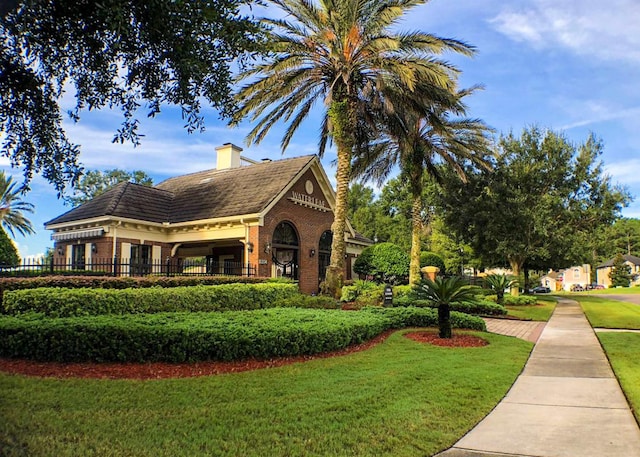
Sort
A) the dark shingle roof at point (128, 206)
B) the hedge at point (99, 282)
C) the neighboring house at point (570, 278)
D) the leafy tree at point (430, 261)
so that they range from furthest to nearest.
Answer: the neighboring house at point (570, 278) < the leafy tree at point (430, 261) < the dark shingle roof at point (128, 206) < the hedge at point (99, 282)

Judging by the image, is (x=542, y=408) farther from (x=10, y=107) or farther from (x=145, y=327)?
(x=10, y=107)

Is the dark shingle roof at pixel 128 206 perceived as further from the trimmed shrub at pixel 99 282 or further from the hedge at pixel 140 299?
the hedge at pixel 140 299

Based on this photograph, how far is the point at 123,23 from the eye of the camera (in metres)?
4.32

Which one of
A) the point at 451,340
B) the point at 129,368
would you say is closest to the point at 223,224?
the point at 451,340

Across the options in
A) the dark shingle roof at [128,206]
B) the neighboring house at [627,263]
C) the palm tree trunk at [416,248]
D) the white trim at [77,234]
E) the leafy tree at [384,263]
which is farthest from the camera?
the neighboring house at [627,263]

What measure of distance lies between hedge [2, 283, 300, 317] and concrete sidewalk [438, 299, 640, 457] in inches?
354

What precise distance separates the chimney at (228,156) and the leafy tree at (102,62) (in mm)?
21679

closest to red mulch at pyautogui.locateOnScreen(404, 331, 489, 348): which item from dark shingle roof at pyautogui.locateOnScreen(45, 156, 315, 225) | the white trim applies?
dark shingle roof at pyautogui.locateOnScreen(45, 156, 315, 225)

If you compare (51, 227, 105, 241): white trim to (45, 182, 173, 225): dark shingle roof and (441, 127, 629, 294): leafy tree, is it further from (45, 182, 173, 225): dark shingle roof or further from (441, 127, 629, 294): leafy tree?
(441, 127, 629, 294): leafy tree

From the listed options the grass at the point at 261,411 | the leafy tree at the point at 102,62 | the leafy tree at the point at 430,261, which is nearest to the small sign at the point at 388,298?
the grass at the point at 261,411

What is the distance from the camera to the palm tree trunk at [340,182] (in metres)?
17.1

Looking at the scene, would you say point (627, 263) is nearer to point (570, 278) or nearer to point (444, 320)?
point (570, 278)

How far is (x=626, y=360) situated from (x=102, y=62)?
33.6ft

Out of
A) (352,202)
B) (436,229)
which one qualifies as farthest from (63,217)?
(352,202)
